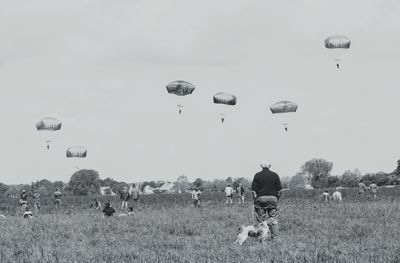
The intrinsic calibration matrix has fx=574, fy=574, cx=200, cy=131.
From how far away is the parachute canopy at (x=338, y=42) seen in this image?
33.9 meters

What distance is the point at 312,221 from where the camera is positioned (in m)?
18.3

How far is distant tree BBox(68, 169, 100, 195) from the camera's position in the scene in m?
151

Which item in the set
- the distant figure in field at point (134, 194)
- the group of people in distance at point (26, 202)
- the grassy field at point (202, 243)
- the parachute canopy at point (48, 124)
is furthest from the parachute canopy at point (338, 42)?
the group of people in distance at point (26, 202)

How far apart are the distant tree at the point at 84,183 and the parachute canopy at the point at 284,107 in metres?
120

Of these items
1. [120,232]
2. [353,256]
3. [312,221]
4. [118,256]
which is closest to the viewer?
[353,256]

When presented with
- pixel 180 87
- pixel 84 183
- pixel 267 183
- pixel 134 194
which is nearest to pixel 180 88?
pixel 180 87

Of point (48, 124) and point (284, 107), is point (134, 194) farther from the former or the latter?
point (284, 107)

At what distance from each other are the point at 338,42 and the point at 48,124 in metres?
18.7

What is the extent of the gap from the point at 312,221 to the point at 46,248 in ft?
30.0

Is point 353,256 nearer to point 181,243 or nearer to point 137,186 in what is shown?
point 181,243

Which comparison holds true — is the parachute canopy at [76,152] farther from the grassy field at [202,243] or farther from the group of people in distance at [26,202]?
the grassy field at [202,243]

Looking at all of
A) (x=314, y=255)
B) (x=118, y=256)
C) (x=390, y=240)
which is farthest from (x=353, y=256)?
(x=118, y=256)

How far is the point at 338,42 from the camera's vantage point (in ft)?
112

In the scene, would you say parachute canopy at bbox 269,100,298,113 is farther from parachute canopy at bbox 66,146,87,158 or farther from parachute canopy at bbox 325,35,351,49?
parachute canopy at bbox 66,146,87,158
